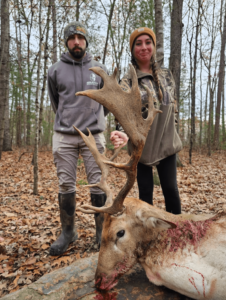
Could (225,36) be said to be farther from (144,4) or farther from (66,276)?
(66,276)

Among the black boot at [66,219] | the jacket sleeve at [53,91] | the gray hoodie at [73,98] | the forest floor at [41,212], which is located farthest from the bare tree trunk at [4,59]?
the black boot at [66,219]

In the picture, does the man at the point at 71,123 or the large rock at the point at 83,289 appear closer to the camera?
the large rock at the point at 83,289

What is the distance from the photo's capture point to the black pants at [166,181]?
2.85 meters

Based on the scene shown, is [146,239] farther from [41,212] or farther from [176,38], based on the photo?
→ [176,38]

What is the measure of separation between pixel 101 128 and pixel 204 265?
212 cm

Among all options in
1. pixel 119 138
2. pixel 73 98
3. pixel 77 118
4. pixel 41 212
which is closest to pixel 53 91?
pixel 73 98

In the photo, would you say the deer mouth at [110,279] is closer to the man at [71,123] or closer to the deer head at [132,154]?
the deer head at [132,154]

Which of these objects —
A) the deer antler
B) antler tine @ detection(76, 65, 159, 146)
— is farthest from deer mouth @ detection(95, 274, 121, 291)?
antler tine @ detection(76, 65, 159, 146)

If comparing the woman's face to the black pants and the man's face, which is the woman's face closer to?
the man's face

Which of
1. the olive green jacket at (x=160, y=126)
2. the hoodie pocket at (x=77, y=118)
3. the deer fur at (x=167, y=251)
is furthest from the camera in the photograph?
the hoodie pocket at (x=77, y=118)

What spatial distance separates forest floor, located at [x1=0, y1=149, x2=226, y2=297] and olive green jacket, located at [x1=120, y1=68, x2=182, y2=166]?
163 centimetres

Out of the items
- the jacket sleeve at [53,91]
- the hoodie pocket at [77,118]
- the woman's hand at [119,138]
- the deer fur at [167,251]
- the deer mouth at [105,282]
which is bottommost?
the deer mouth at [105,282]

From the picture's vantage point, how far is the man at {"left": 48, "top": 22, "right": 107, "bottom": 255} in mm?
3113

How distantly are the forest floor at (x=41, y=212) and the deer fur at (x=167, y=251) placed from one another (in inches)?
46.0
